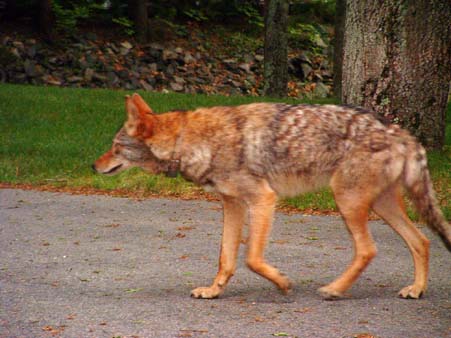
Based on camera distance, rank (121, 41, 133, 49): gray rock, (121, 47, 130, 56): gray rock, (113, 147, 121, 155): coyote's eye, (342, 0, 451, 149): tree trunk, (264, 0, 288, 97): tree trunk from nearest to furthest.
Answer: (113, 147, 121, 155): coyote's eye
(342, 0, 451, 149): tree trunk
(264, 0, 288, 97): tree trunk
(121, 47, 130, 56): gray rock
(121, 41, 133, 49): gray rock

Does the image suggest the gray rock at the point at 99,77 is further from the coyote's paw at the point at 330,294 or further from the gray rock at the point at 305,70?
the coyote's paw at the point at 330,294

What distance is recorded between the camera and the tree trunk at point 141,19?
31734mm

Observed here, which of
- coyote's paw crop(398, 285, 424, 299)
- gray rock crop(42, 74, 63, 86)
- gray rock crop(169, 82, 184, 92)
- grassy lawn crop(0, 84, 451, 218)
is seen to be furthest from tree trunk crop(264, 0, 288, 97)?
coyote's paw crop(398, 285, 424, 299)

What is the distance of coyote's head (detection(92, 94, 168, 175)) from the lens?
7.51 meters

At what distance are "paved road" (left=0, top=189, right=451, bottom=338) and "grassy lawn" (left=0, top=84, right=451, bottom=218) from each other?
1232mm

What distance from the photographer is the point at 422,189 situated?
719cm

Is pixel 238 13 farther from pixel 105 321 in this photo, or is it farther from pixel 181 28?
pixel 105 321

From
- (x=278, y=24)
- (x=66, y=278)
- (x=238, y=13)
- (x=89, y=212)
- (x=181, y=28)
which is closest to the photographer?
(x=66, y=278)

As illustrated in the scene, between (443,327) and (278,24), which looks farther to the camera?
(278,24)

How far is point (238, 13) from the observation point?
36.5 meters

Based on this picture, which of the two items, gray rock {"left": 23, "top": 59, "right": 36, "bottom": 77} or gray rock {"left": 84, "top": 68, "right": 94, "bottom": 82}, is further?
gray rock {"left": 84, "top": 68, "right": 94, "bottom": 82}

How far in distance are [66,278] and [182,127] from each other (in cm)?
175

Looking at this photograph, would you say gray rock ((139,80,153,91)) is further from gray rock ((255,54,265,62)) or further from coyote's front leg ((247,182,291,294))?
coyote's front leg ((247,182,291,294))

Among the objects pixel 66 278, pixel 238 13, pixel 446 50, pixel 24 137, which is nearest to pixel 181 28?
pixel 238 13
